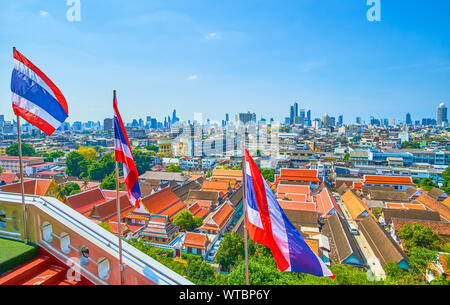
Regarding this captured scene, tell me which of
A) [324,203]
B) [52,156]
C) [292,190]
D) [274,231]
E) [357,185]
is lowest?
[324,203]

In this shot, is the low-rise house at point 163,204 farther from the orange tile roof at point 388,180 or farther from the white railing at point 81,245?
the orange tile roof at point 388,180

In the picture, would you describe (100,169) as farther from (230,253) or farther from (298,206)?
(230,253)

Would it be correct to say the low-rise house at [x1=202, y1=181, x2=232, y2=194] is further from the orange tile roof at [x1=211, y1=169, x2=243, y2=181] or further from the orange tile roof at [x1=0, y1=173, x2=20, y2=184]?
the orange tile roof at [x1=0, y1=173, x2=20, y2=184]

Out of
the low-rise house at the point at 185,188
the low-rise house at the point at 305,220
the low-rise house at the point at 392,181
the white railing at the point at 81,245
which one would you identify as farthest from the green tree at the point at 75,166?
the low-rise house at the point at 392,181

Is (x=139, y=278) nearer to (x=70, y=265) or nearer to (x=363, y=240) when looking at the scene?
(x=70, y=265)

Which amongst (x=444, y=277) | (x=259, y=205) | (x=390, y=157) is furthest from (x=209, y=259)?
(x=390, y=157)

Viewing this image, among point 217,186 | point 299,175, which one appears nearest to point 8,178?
point 217,186
